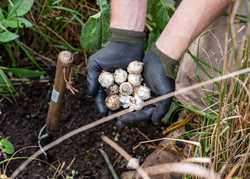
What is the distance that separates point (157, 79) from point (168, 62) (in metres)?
0.06

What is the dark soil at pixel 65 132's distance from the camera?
6.29ft

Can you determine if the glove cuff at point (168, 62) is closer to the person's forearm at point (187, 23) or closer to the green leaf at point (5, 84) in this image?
the person's forearm at point (187, 23)

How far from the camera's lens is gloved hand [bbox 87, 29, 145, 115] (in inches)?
71.3

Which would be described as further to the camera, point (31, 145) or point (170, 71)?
point (31, 145)

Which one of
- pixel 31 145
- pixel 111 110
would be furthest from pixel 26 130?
pixel 111 110

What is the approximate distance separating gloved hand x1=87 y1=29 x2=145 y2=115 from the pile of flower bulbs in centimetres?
2

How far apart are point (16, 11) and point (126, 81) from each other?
0.46m

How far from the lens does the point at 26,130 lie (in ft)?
6.64

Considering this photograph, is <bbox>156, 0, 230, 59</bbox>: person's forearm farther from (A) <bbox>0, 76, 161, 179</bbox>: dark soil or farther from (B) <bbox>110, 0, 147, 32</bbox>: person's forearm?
(A) <bbox>0, 76, 161, 179</bbox>: dark soil

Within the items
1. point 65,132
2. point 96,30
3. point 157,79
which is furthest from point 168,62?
point 65,132

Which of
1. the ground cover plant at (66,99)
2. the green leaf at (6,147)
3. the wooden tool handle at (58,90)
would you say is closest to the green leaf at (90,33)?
the ground cover plant at (66,99)

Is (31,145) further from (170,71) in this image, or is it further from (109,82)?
(170,71)

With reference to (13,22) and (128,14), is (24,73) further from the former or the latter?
(128,14)

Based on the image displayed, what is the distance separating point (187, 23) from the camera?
1.67m
